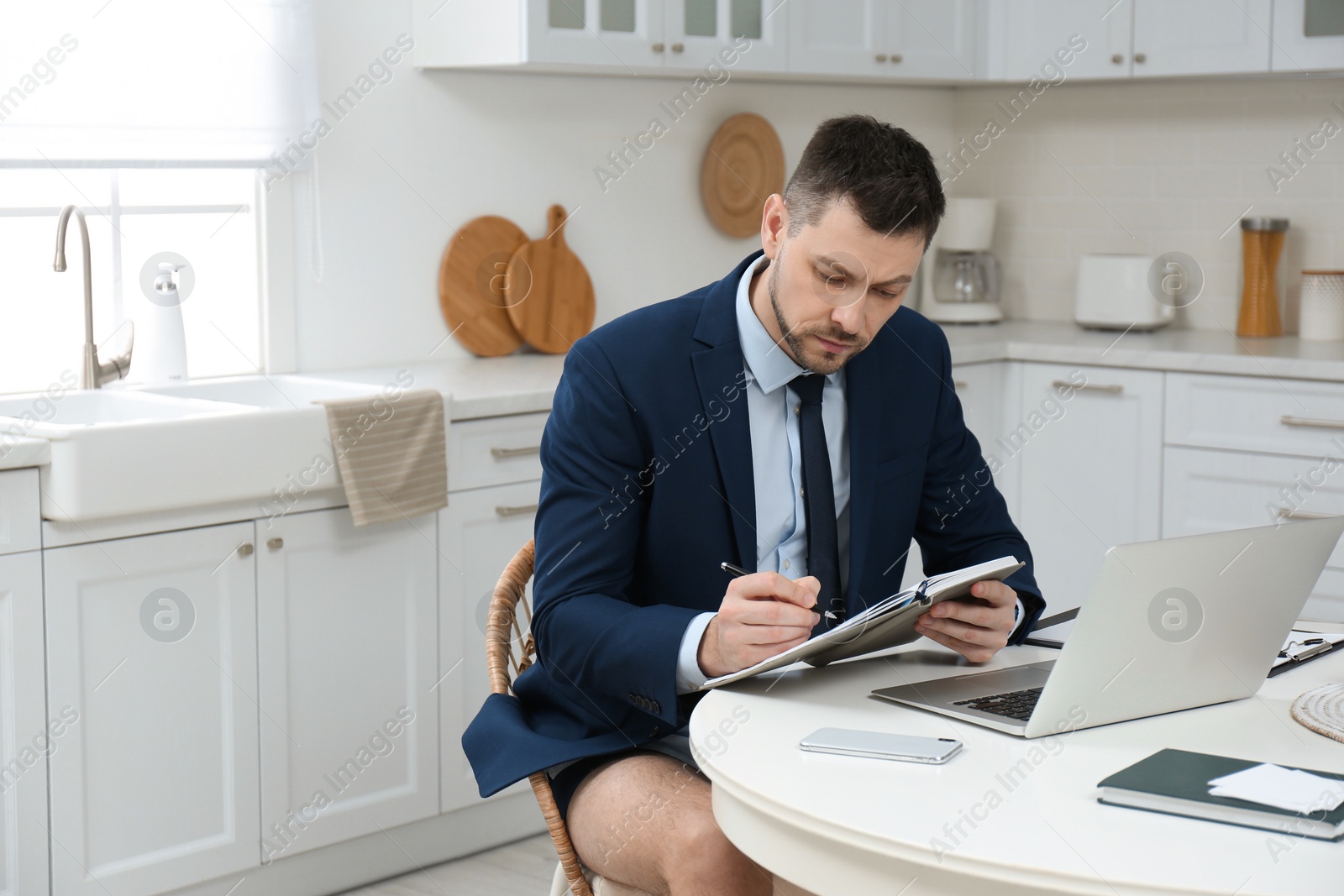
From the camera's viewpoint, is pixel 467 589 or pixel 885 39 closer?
pixel 467 589

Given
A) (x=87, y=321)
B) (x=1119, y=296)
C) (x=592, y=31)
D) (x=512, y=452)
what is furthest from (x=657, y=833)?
(x=1119, y=296)

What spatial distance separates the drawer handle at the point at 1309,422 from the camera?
3.43 meters

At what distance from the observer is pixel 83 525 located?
2346 mm

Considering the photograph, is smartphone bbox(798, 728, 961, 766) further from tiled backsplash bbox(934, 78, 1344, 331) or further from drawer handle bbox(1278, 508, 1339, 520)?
tiled backsplash bbox(934, 78, 1344, 331)

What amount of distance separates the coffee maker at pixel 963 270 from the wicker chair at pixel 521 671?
283 centimetres

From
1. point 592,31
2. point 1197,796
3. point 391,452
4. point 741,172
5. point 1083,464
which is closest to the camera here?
point 1197,796

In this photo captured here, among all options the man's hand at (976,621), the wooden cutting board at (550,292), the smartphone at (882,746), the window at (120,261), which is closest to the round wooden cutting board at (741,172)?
the wooden cutting board at (550,292)

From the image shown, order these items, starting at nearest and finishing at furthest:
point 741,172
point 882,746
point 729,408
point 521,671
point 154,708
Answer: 1. point 882,746
2. point 729,408
3. point 521,671
4. point 154,708
5. point 741,172

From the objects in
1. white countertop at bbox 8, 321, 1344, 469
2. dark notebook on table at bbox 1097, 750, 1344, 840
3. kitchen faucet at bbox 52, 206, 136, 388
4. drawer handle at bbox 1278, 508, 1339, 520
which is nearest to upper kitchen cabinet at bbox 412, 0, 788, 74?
white countertop at bbox 8, 321, 1344, 469

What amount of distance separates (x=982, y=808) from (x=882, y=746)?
14 cm

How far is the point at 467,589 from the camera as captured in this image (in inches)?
115

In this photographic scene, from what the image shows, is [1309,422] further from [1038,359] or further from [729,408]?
[729,408]

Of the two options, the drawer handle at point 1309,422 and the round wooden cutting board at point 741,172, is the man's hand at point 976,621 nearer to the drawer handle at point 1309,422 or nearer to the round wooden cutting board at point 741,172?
the drawer handle at point 1309,422

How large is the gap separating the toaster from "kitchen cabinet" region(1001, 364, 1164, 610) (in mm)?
360
